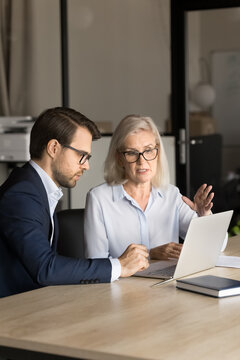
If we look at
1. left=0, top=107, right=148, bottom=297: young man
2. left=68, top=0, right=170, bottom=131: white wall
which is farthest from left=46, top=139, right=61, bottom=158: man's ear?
left=68, top=0, right=170, bottom=131: white wall

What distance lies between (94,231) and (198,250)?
0.67 meters

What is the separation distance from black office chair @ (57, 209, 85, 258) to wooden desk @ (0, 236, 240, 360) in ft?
2.59

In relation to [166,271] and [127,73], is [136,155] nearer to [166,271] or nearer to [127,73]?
[166,271]

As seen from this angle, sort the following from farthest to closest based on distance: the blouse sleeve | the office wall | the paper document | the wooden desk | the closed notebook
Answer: the office wall < the blouse sleeve < the paper document < the closed notebook < the wooden desk

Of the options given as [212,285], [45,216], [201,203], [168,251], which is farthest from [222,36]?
[212,285]

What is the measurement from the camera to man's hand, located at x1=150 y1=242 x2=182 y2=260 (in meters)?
3.26

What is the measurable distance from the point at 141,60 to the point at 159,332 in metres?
5.12

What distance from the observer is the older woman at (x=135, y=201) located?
349cm

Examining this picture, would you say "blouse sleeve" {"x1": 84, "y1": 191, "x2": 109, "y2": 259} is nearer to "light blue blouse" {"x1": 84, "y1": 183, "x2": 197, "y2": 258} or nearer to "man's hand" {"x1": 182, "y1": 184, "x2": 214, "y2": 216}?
"light blue blouse" {"x1": 84, "y1": 183, "x2": 197, "y2": 258}

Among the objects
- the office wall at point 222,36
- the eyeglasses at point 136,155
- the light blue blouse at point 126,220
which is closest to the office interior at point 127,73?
the office wall at point 222,36

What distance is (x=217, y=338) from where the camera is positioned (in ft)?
6.93

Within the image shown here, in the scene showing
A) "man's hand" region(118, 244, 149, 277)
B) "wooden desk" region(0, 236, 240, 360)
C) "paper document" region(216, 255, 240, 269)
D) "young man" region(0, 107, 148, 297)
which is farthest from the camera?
"paper document" region(216, 255, 240, 269)

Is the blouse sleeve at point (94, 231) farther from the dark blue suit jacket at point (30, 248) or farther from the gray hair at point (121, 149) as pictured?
the dark blue suit jacket at point (30, 248)

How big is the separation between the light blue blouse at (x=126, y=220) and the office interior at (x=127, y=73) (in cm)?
328
